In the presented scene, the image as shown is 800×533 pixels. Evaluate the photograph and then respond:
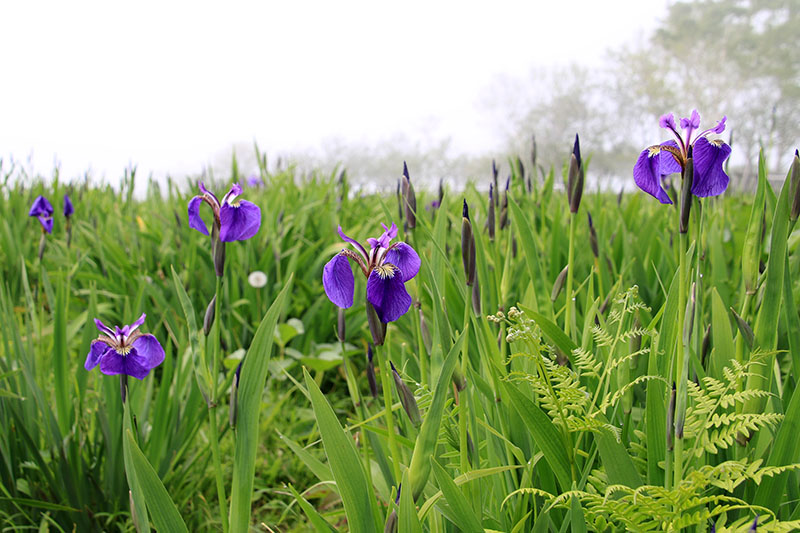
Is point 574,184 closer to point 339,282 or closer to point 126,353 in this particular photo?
point 339,282

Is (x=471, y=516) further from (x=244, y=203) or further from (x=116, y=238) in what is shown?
(x=116, y=238)

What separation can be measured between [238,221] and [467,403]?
579 millimetres

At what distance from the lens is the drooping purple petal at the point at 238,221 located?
3.50 ft

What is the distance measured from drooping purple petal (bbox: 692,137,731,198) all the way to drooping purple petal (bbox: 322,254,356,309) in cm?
54

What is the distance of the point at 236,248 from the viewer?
280cm

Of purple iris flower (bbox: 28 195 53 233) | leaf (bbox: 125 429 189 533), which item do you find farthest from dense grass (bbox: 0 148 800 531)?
purple iris flower (bbox: 28 195 53 233)

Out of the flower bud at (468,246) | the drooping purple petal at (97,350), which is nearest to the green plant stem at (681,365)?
the flower bud at (468,246)

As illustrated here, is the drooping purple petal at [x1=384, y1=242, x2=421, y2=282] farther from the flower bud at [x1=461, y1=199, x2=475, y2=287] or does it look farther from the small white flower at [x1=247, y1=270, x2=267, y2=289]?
the small white flower at [x1=247, y1=270, x2=267, y2=289]

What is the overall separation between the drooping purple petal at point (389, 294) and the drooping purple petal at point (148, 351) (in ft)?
1.82

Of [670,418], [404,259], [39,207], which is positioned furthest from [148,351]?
[39,207]

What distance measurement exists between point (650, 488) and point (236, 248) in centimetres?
238

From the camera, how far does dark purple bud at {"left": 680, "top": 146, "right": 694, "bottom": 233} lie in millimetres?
776

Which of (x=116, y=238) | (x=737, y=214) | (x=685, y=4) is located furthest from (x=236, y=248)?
(x=685, y=4)

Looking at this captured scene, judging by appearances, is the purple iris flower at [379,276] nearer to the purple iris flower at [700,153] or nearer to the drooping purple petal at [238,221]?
the drooping purple petal at [238,221]
